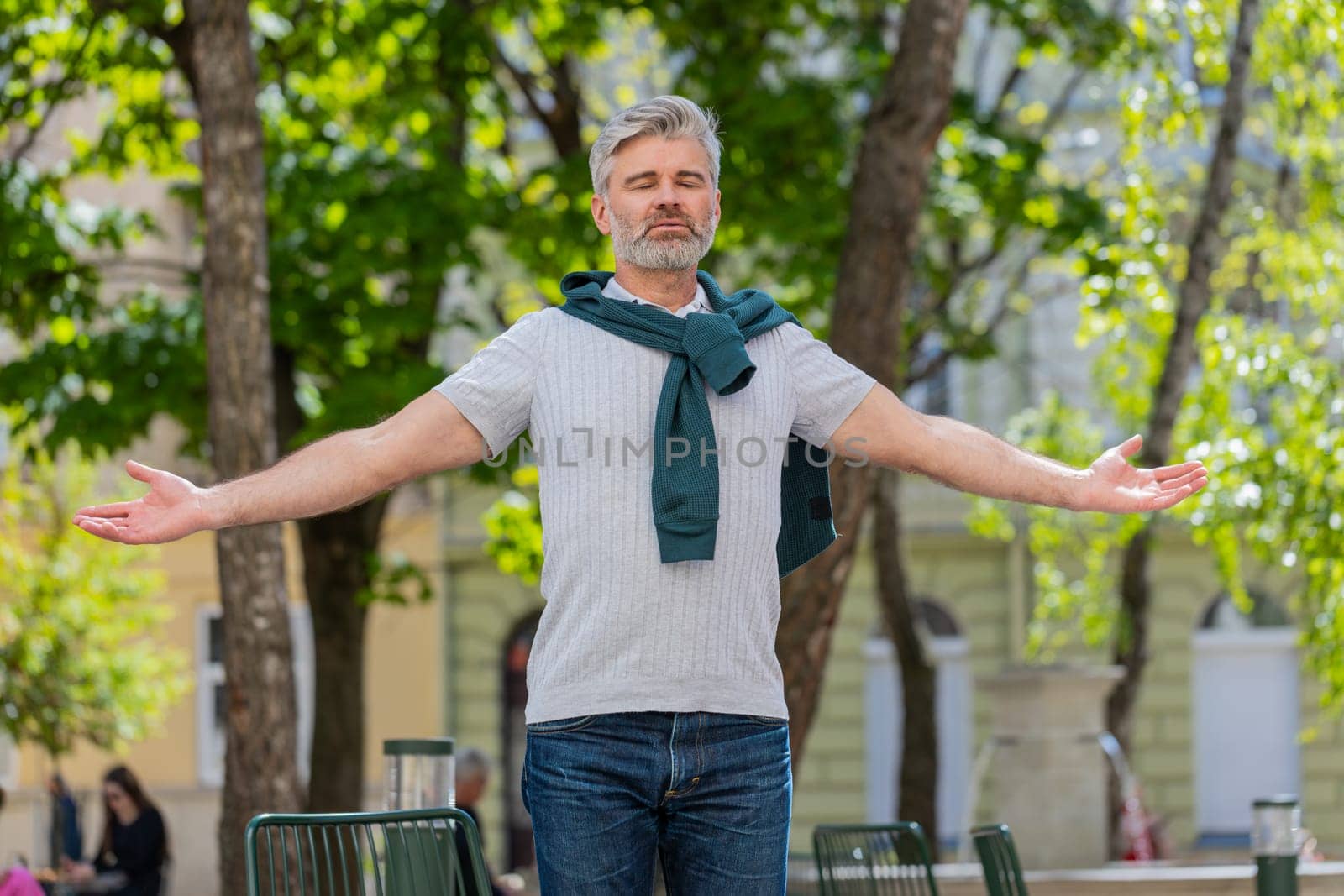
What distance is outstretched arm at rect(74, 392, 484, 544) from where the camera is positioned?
120 inches

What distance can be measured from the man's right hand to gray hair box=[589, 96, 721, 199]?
78cm

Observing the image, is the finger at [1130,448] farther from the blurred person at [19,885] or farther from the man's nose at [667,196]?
the blurred person at [19,885]

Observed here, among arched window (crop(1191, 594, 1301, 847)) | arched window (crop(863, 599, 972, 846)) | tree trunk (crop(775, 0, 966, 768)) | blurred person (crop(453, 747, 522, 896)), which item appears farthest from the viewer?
arched window (crop(863, 599, 972, 846))

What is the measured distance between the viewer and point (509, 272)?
22.8 m

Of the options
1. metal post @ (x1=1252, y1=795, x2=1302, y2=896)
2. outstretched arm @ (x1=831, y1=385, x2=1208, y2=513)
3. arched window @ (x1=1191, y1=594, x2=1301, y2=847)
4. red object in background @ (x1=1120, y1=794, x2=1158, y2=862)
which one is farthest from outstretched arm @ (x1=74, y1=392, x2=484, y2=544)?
arched window @ (x1=1191, y1=594, x2=1301, y2=847)

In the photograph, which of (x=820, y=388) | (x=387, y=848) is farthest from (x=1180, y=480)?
(x=387, y=848)

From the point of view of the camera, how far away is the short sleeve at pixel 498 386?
10.2 ft

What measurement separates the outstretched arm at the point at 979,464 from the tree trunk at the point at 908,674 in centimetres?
1219

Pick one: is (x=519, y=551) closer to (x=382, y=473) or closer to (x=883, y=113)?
(x=883, y=113)

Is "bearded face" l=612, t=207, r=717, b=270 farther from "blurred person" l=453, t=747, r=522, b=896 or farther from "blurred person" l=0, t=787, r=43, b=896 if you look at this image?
"blurred person" l=453, t=747, r=522, b=896

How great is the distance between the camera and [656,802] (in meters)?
2.98

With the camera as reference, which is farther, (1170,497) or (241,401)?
(241,401)

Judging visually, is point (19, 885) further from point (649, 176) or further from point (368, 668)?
point (368, 668)

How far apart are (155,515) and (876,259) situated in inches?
242
